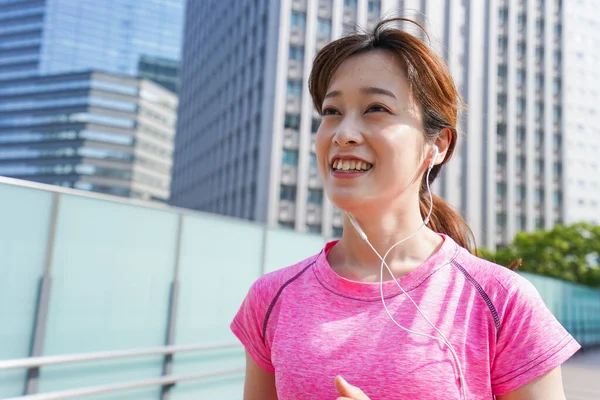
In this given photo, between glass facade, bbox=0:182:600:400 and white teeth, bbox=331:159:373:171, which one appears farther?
glass facade, bbox=0:182:600:400

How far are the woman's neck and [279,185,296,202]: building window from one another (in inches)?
1404

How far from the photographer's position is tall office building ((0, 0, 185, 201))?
286 feet

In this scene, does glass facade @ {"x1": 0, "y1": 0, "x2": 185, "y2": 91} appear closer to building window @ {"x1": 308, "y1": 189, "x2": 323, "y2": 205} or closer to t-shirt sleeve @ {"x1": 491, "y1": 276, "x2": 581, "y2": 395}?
building window @ {"x1": 308, "y1": 189, "x2": 323, "y2": 205}

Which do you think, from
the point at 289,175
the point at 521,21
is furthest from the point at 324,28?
the point at 521,21

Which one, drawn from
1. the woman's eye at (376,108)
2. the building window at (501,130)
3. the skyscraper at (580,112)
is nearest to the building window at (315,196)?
the building window at (501,130)

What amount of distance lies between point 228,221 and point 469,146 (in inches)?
1580

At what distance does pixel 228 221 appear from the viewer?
598cm

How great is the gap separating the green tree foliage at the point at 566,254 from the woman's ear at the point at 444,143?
117 feet

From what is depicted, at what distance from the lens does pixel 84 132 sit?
8725 centimetres

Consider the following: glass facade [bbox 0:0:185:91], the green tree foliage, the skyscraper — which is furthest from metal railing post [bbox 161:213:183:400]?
glass facade [bbox 0:0:185:91]

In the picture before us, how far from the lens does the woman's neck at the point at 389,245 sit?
1449 mm

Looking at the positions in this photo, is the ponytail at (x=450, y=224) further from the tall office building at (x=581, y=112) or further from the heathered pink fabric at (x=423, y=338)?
the tall office building at (x=581, y=112)

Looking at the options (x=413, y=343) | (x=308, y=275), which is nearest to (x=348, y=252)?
(x=308, y=275)

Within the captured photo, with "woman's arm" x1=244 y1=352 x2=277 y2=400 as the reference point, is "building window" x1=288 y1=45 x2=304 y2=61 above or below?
above
